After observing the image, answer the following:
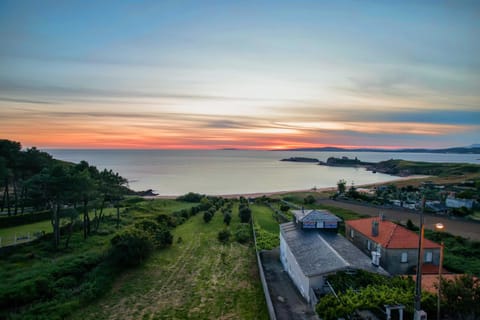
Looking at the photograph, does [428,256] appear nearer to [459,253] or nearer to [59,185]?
[459,253]

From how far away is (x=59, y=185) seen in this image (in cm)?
2598

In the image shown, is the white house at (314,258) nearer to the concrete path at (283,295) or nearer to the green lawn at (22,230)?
the concrete path at (283,295)

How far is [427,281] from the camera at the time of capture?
17.0 meters

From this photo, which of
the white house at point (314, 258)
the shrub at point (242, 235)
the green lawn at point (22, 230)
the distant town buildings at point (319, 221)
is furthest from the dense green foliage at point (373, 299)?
the green lawn at point (22, 230)

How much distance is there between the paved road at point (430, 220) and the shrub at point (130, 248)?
25674 millimetres

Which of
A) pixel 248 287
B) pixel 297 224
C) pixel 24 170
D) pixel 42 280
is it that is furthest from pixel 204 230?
pixel 24 170

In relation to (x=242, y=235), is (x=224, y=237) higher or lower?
lower

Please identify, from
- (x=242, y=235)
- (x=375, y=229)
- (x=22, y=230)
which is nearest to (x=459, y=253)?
Result: (x=375, y=229)

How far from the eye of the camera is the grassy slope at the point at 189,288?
17562mm

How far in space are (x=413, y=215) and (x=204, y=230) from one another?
92.9 ft

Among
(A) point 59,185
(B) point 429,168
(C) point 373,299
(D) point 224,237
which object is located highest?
(A) point 59,185

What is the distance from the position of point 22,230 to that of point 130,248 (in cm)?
1302

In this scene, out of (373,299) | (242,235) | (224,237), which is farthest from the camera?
(242,235)

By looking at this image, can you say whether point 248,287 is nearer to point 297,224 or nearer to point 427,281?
point 297,224
